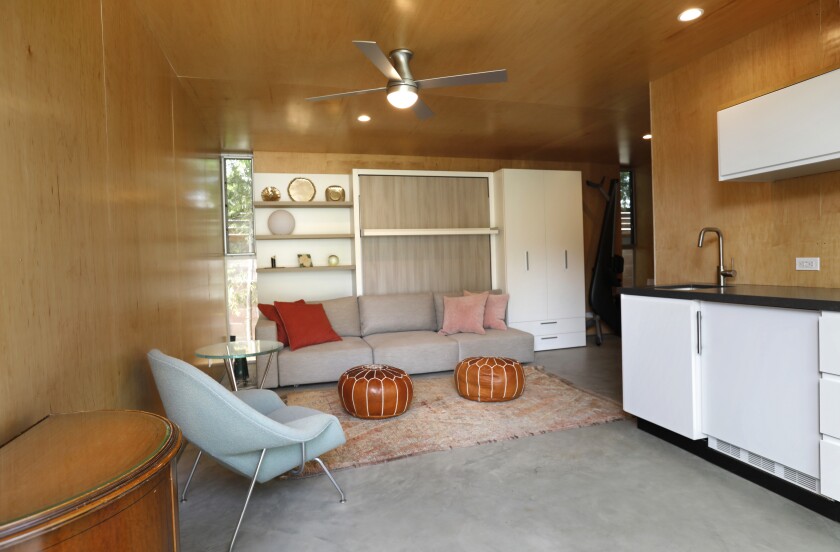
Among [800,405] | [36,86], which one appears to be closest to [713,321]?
→ [800,405]

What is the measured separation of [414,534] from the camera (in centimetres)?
193

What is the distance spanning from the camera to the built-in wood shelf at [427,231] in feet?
17.1

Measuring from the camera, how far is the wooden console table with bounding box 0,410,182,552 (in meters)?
0.75

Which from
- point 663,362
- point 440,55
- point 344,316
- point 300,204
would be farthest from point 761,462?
point 300,204

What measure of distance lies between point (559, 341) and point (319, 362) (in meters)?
3.00

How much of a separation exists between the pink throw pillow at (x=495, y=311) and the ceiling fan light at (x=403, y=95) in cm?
278

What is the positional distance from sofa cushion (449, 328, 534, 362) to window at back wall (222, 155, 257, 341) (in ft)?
8.39

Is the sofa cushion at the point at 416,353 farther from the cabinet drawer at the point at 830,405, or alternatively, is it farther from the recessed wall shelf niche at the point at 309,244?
the cabinet drawer at the point at 830,405

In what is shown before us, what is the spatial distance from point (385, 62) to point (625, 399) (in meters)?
2.57

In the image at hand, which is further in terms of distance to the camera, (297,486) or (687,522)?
(297,486)

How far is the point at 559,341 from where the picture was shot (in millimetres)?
5629

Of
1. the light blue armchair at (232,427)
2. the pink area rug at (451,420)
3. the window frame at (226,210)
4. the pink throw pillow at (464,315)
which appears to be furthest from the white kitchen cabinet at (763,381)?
the window frame at (226,210)

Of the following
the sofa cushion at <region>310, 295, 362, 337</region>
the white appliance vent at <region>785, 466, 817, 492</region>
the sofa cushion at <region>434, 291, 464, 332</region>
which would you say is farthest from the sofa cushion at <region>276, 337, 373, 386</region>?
the white appliance vent at <region>785, 466, 817, 492</region>

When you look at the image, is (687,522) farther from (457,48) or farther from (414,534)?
(457,48)
